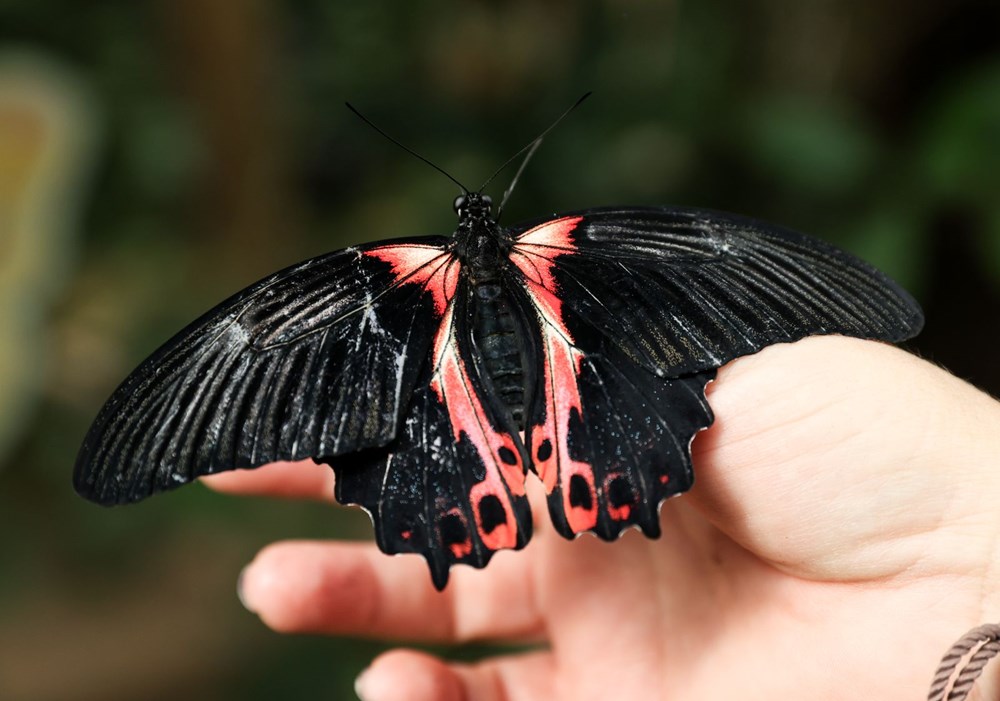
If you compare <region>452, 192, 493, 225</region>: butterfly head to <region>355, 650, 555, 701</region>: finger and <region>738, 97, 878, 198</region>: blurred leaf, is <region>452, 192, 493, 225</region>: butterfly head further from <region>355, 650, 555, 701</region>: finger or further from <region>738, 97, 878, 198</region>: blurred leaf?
<region>738, 97, 878, 198</region>: blurred leaf

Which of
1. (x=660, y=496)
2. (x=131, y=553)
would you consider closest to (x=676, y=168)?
(x=660, y=496)

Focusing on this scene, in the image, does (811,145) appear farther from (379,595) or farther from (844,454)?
(379,595)

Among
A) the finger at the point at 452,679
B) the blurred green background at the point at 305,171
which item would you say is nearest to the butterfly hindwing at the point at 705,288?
the finger at the point at 452,679

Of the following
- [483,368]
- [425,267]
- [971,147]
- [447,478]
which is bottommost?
[447,478]

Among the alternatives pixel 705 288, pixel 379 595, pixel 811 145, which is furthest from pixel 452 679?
pixel 811 145

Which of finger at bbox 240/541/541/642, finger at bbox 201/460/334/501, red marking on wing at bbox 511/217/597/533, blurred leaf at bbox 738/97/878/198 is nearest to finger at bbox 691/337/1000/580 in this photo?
red marking on wing at bbox 511/217/597/533

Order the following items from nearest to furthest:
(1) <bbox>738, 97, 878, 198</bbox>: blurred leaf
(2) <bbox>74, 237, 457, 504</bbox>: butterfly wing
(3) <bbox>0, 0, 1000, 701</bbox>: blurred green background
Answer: (2) <bbox>74, 237, 457, 504</bbox>: butterfly wing < (1) <bbox>738, 97, 878, 198</bbox>: blurred leaf < (3) <bbox>0, 0, 1000, 701</bbox>: blurred green background
